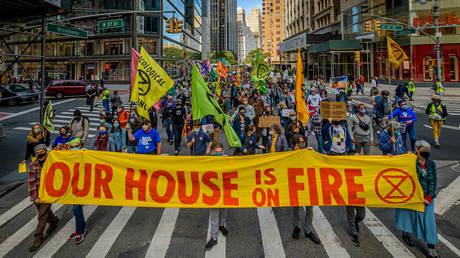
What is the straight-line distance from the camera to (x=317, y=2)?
2349 inches

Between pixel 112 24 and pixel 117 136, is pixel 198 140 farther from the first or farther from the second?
pixel 112 24

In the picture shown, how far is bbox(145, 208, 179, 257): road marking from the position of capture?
4.60 meters

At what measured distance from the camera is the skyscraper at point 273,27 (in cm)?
14438

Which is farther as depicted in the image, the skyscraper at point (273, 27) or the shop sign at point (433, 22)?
the skyscraper at point (273, 27)

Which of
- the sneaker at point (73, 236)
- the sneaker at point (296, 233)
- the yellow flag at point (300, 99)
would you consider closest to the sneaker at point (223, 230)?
the sneaker at point (296, 233)

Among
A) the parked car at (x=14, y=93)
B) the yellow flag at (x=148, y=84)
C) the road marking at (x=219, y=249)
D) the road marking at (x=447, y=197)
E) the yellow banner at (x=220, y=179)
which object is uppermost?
the parked car at (x=14, y=93)

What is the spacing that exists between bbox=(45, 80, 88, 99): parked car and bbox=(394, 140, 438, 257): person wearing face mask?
30.6 meters

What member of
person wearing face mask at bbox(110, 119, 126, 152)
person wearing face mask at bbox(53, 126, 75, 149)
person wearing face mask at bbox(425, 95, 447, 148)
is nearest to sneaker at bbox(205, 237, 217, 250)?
person wearing face mask at bbox(53, 126, 75, 149)

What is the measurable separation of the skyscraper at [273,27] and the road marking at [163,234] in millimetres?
138895

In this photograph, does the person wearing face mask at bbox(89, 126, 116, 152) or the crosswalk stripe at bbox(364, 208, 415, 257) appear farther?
the person wearing face mask at bbox(89, 126, 116, 152)

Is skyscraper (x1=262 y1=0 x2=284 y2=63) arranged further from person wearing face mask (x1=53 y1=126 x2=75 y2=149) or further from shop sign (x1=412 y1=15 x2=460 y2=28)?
person wearing face mask (x1=53 y1=126 x2=75 y2=149)

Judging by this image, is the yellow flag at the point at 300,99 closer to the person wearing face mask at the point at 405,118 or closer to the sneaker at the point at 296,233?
the sneaker at the point at 296,233

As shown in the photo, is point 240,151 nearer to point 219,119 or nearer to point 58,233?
point 219,119

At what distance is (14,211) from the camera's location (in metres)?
6.28
